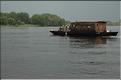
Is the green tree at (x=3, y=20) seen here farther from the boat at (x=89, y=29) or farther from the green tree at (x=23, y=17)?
the boat at (x=89, y=29)

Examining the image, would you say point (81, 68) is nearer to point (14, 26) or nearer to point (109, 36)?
point (109, 36)

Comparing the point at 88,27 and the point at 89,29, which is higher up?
the point at 88,27

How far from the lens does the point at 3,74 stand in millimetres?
21719

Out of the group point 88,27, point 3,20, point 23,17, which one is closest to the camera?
point 88,27

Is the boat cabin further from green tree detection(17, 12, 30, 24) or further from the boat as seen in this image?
green tree detection(17, 12, 30, 24)

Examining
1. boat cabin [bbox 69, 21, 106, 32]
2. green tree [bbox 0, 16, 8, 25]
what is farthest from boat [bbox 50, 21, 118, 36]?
green tree [bbox 0, 16, 8, 25]

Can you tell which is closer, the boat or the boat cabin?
the boat

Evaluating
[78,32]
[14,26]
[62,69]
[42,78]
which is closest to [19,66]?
[62,69]

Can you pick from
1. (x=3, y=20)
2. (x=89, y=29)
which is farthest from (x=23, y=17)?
(x=89, y=29)

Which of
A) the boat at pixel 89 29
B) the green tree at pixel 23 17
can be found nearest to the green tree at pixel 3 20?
the green tree at pixel 23 17

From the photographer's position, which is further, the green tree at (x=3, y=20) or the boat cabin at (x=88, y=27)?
the green tree at (x=3, y=20)

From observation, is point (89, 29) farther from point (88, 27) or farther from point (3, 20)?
point (3, 20)

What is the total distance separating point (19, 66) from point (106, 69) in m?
5.88

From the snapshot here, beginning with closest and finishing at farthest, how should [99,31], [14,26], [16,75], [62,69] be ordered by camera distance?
[16,75]
[62,69]
[99,31]
[14,26]
